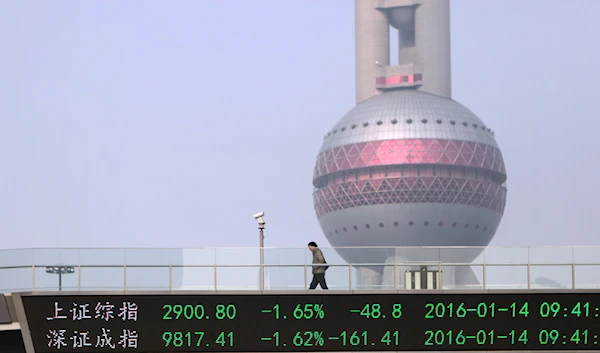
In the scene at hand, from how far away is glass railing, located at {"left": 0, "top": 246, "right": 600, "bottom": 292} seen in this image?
48000mm

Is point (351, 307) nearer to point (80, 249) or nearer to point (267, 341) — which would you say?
point (267, 341)

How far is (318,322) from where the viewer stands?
4716cm

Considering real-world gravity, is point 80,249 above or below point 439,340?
above

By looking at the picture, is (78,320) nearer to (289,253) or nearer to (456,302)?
(289,253)

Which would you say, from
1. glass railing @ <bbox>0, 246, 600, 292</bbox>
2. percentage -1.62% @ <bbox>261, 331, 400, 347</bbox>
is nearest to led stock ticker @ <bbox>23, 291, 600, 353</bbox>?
percentage -1.62% @ <bbox>261, 331, 400, 347</bbox>

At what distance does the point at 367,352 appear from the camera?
1854 inches

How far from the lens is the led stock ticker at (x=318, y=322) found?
4694 cm

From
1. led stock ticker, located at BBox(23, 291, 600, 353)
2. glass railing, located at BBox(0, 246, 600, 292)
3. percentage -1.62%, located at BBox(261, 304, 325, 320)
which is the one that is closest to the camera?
led stock ticker, located at BBox(23, 291, 600, 353)

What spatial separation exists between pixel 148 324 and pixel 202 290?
6.97 ft

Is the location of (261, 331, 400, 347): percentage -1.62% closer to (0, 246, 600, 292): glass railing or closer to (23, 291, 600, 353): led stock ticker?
(23, 291, 600, 353): led stock ticker

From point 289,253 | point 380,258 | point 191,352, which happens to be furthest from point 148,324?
point 380,258

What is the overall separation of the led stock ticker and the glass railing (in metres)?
0.68

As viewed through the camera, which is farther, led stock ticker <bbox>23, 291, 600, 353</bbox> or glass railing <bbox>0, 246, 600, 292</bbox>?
glass railing <bbox>0, 246, 600, 292</bbox>

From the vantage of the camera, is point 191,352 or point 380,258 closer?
point 191,352
